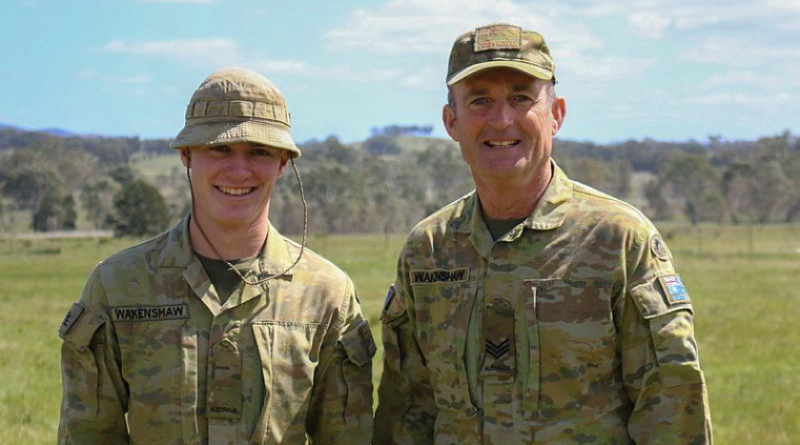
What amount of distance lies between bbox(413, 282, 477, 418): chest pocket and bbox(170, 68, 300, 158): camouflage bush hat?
2.91 ft

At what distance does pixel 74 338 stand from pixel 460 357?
1601 mm

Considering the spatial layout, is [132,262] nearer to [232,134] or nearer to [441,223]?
[232,134]

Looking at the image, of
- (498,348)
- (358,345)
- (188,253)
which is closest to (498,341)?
(498,348)

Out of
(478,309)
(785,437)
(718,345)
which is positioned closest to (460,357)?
(478,309)

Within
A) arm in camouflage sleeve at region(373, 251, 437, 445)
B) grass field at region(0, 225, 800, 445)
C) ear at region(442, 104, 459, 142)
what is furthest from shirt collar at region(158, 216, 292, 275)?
grass field at region(0, 225, 800, 445)

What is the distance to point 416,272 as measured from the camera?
174 inches

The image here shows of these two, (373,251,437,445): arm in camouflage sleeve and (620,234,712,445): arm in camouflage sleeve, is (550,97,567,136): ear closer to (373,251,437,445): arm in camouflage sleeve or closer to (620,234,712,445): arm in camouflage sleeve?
(620,234,712,445): arm in camouflage sleeve

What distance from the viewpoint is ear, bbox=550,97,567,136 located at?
4295mm

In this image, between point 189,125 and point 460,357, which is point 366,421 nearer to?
point 460,357

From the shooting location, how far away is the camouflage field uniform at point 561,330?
12.7 ft

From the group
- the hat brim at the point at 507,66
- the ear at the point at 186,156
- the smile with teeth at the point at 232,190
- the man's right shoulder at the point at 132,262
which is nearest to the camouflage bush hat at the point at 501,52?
the hat brim at the point at 507,66

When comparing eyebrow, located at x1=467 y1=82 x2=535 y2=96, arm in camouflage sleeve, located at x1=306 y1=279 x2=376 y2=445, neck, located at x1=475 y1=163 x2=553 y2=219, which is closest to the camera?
eyebrow, located at x1=467 y1=82 x2=535 y2=96

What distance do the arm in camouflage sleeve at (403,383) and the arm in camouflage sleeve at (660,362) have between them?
0.94 meters

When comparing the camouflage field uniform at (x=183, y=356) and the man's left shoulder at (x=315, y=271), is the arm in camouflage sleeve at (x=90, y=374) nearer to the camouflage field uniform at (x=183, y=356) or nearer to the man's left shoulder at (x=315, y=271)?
the camouflage field uniform at (x=183, y=356)
